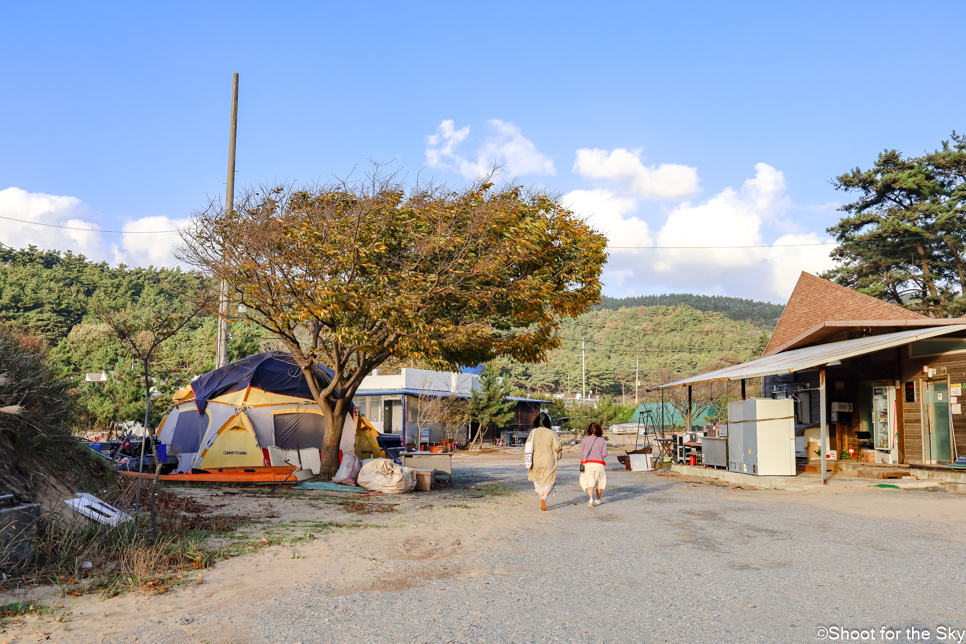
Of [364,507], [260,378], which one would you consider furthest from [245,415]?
[364,507]

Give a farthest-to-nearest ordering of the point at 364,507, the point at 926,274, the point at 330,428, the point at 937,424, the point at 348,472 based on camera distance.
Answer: the point at 926,274
the point at 937,424
the point at 330,428
the point at 348,472
the point at 364,507

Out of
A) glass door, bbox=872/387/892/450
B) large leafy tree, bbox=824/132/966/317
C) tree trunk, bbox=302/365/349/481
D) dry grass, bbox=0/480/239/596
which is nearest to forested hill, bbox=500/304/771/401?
large leafy tree, bbox=824/132/966/317

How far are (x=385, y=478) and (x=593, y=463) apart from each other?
3.75 m

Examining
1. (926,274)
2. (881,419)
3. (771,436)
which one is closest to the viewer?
(771,436)

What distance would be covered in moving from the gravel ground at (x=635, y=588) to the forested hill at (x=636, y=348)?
51873mm

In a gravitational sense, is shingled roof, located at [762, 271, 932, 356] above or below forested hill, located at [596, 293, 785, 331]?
below

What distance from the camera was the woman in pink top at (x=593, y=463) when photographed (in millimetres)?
11719

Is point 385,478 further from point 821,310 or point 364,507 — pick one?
point 821,310

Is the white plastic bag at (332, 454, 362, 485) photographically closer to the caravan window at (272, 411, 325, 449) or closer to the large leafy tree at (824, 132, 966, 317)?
the caravan window at (272, 411, 325, 449)

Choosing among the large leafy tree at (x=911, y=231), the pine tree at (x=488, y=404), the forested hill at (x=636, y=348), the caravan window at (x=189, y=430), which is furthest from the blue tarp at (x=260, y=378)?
the forested hill at (x=636, y=348)

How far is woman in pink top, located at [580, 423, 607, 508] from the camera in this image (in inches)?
461

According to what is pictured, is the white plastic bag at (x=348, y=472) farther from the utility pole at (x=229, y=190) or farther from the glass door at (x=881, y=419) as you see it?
the glass door at (x=881, y=419)

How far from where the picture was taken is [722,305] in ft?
315

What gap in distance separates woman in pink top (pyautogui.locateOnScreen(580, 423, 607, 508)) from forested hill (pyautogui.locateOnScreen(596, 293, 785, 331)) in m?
78.1
